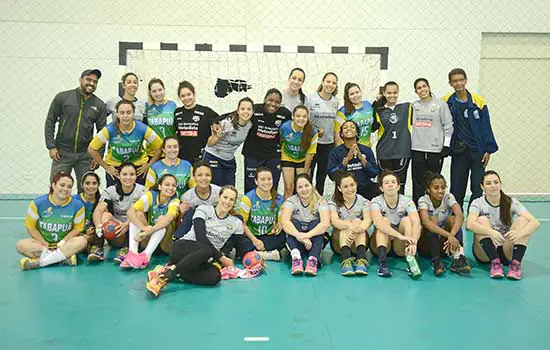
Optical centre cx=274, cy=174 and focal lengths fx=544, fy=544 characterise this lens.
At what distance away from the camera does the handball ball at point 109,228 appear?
16.8 ft

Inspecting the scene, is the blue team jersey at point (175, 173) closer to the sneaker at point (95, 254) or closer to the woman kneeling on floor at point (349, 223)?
the sneaker at point (95, 254)

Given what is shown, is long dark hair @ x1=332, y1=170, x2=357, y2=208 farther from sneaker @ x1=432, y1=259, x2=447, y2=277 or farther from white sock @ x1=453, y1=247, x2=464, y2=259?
white sock @ x1=453, y1=247, x2=464, y2=259

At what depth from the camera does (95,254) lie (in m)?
5.02

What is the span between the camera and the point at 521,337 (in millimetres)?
3436

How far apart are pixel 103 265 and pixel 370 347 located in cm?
273

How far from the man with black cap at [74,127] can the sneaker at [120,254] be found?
45.8 inches

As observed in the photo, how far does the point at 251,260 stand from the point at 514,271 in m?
2.27

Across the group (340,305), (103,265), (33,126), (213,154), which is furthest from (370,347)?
(33,126)

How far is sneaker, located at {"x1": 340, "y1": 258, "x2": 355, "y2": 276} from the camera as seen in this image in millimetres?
4727

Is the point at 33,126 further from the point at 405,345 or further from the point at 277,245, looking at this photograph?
the point at 405,345

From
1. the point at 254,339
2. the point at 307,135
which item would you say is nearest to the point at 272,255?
the point at 307,135

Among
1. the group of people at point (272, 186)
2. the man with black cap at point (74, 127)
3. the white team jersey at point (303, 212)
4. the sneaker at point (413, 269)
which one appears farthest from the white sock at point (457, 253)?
the man with black cap at point (74, 127)

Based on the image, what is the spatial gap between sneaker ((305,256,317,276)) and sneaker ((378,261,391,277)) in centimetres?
57

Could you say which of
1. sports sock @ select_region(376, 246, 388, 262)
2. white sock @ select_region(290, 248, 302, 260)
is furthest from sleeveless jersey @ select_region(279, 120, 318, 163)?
sports sock @ select_region(376, 246, 388, 262)
